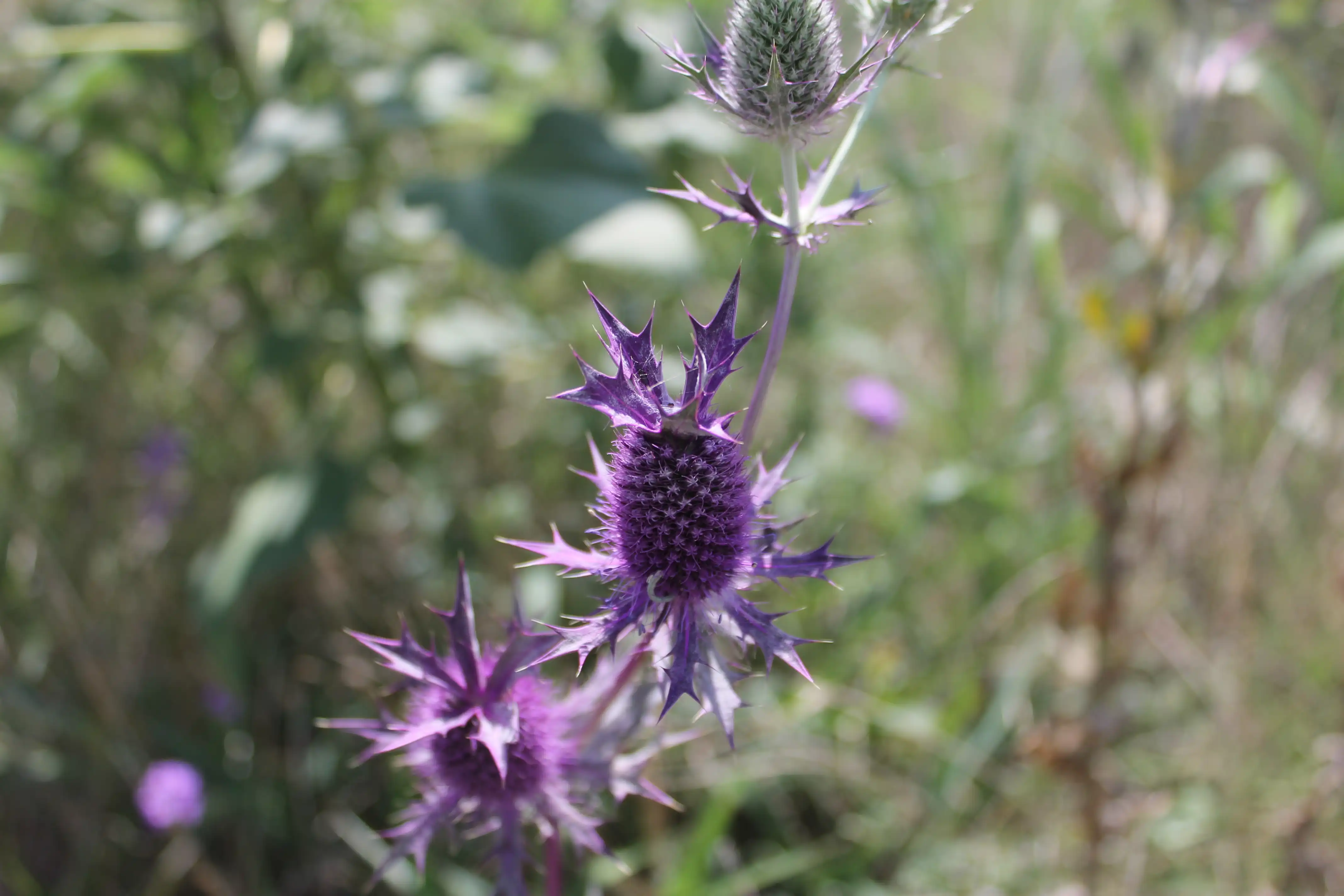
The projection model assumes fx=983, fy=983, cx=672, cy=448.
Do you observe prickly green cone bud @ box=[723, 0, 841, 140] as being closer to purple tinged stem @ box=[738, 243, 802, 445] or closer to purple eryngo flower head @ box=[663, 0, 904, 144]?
purple eryngo flower head @ box=[663, 0, 904, 144]

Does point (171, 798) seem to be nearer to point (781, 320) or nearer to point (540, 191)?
point (540, 191)

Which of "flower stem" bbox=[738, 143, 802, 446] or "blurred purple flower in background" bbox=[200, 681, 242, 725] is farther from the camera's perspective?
"blurred purple flower in background" bbox=[200, 681, 242, 725]

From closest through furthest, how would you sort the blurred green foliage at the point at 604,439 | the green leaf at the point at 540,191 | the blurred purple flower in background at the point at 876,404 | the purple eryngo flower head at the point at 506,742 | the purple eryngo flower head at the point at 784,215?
the purple eryngo flower head at the point at 784,215, the purple eryngo flower head at the point at 506,742, the green leaf at the point at 540,191, the blurred green foliage at the point at 604,439, the blurred purple flower in background at the point at 876,404

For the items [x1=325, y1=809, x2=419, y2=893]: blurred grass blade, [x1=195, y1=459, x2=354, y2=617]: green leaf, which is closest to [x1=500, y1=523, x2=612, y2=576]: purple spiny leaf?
[x1=325, y1=809, x2=419, y2=893]: blurred grass blade

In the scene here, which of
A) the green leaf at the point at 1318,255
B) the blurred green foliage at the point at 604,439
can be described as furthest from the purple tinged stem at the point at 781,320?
the green leaf at the point at 1318,255

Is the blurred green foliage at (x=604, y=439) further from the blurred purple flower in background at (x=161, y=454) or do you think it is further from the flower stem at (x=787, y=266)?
the flower stem at (x=787, y=266)

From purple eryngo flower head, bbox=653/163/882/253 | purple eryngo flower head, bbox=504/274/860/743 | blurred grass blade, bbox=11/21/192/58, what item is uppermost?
purple eryngo flower head, bbox=653/163/882/253

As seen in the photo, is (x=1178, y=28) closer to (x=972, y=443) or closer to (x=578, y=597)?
(x=972, y=443)
